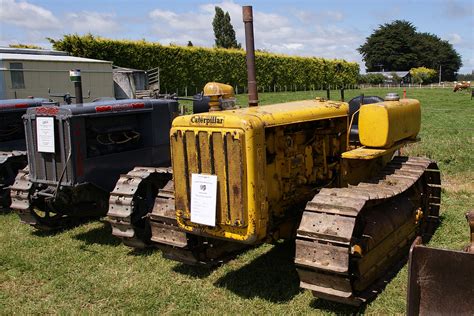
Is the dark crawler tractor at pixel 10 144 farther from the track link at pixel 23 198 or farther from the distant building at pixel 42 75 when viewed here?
the distant building at pixel 42 75

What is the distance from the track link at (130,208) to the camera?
5836 millimetres

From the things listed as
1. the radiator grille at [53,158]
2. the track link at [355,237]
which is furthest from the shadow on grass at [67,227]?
the track link at [355,237]

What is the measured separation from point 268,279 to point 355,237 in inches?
47.1

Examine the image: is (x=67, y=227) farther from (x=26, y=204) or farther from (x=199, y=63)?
(x=199, y=63)

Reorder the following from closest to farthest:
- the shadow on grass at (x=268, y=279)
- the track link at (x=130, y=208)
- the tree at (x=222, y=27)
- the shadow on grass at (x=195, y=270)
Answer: the shadow on grass at (x=268, y=279) < the shadow on grass at (x=195, y=270) < the track link at (x=130, y=208) < the tree at (x=222, y=27)

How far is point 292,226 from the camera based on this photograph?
5.04 metres

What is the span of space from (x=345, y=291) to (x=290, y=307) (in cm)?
62

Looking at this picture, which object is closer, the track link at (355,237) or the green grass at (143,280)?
the track link at (355,237)

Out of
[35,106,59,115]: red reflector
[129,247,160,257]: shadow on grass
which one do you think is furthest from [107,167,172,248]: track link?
[35,106,59,115]: red reflector

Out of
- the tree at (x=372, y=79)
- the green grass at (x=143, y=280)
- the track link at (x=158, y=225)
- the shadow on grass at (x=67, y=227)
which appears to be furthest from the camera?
the tree at (x=372, y=79)

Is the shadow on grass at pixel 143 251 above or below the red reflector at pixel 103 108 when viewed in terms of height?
below

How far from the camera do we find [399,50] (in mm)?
92125

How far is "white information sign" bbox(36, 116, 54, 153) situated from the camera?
635 cm

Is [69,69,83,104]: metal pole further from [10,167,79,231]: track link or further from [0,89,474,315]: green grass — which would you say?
[0,89,474,315]: green grass
